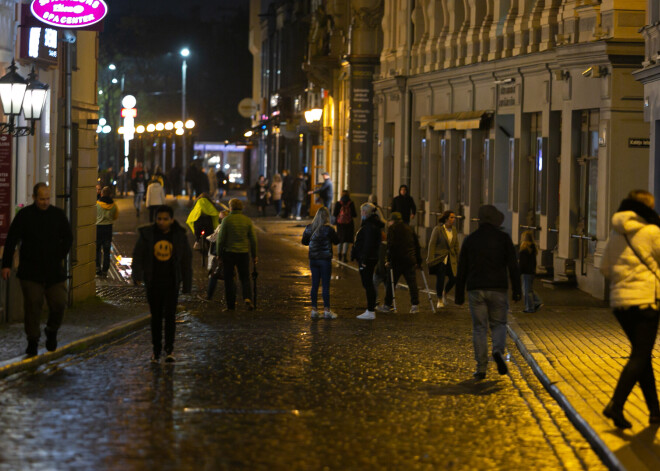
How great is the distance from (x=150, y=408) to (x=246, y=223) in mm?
9394

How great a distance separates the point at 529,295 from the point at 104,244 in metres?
9.18

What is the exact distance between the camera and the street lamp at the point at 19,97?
55.6 ft

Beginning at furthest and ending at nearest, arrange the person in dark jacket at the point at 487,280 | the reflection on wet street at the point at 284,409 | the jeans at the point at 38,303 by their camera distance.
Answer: the jeans at the point at 38,303, the person in dark jacket at the point at 487,280, the reflection on wet street at the point at 284,409

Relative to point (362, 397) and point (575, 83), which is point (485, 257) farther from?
point (575, 83)

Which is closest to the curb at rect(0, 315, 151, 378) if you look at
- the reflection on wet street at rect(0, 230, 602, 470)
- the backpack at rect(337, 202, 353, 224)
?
the reflection on wet street at rect(0, 230, 602, 470)

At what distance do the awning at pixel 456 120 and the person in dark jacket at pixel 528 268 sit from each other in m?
11.3

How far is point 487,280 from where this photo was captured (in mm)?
13250

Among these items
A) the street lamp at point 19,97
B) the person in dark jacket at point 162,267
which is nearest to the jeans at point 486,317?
the person in dark jacket at point 162,267

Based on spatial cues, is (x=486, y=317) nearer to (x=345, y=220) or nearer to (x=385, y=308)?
(x=385, y=308)

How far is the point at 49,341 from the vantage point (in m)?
14.1

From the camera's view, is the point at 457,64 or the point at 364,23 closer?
the point at 457,64

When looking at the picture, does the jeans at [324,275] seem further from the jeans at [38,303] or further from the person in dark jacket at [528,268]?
the jeans at [38,303]

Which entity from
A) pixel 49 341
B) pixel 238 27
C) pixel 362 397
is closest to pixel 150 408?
pixel 362 397

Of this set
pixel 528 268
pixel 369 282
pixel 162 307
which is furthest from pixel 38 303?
pixel 528 268
